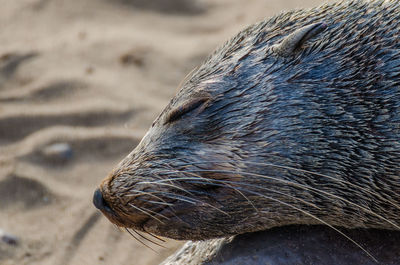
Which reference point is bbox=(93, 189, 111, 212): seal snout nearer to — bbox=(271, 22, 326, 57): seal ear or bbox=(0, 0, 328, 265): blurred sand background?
bbox=(271, 22, 326, 57): seal ear

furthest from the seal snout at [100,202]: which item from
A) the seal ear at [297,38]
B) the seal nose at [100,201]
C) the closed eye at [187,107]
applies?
the seal ear at [297,38]

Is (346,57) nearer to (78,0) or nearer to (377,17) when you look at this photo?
(377,17)

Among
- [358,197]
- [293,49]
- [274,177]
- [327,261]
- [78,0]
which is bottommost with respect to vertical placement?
[327,261]

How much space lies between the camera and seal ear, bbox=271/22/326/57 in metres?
2.61

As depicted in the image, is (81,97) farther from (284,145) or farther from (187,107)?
(284,145)

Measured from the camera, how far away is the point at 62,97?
5059 mm

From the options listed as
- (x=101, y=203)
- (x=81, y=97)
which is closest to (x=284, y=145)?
(x=101, y=203)

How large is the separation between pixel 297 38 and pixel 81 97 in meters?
2.84

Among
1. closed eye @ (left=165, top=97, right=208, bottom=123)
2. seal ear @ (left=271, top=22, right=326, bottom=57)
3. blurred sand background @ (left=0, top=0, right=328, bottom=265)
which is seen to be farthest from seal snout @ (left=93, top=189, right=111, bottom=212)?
blurred sand background @ (left=0, top=0, right=328, bottom=265)

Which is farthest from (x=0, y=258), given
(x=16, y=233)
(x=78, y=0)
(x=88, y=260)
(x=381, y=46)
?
(x=78, y=0)

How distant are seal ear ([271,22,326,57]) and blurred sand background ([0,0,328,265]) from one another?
1720 mm

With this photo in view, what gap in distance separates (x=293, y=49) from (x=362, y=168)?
1.98 ft

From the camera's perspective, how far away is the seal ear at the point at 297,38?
261cm

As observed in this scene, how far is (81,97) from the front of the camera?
199 inches
